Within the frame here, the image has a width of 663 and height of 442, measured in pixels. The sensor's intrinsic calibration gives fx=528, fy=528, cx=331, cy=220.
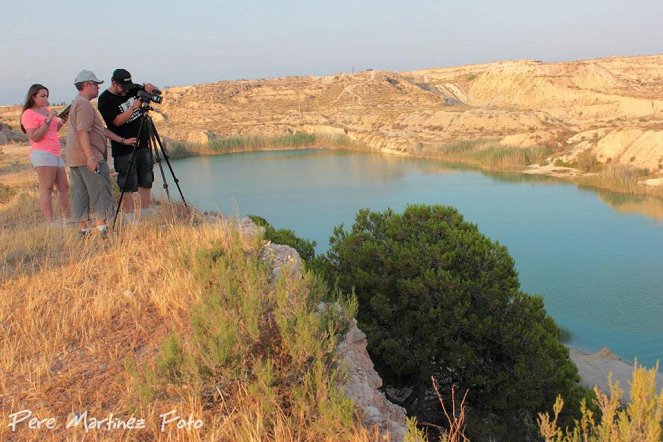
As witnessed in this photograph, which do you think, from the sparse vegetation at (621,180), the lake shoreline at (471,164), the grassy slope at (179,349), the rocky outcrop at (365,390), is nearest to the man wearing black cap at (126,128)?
the grassy slope at (179,349)

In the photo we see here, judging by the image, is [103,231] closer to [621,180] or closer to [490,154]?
[621,180]

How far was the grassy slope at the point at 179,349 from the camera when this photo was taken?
1.97m

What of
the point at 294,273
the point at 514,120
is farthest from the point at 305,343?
the point at 514,120

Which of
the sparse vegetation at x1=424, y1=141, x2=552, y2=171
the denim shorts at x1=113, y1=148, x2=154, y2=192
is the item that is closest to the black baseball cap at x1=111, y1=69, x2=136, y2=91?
the denim shorts at x1=113, y1=148, x2=154, y2=192

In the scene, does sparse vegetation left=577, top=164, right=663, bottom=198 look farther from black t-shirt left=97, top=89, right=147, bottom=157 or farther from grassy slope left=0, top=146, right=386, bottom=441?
grassy slope left=0, top=146, right=386, bottom=441

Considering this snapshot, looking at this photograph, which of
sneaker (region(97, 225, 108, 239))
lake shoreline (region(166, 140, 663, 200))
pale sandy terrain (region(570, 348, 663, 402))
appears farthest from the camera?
lake shoreline (region(166, 140, 663, 200))

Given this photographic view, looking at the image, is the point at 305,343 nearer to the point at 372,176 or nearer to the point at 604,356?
the point at 604,356

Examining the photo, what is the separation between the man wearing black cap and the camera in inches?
182

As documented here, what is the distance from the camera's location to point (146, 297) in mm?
3172

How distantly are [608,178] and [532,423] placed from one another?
16672 millimetres

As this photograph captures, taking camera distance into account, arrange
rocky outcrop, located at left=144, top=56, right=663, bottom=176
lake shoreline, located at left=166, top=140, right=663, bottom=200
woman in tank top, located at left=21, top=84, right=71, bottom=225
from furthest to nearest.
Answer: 1. rocky outcrop, located at left=144, top=56, right=663, bottom=176
2. lake shoreline, located at left=166, top=140, right=663, bottom=200
3. woman in tank top, located at left=21, top=84, right=71, bottom=225

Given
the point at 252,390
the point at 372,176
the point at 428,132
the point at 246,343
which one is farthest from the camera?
the point at 428,132

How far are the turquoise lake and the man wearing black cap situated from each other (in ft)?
1.36

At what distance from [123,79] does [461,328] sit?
3539mm
